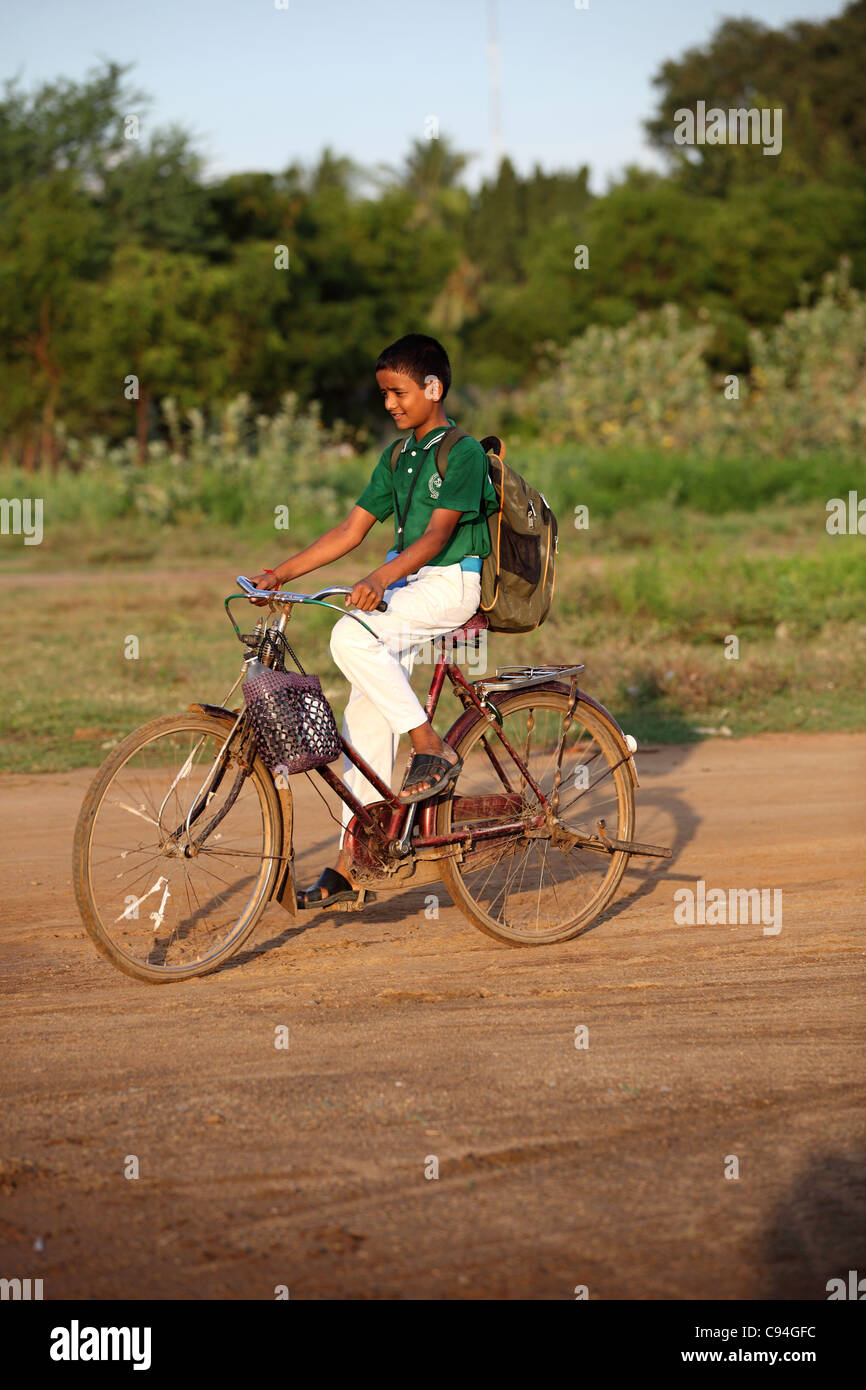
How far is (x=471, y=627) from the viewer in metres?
4.83

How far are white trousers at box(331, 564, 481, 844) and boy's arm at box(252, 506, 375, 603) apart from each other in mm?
221

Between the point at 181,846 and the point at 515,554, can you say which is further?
the point at 515,554

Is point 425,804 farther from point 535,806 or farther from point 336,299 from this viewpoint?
point 336,299

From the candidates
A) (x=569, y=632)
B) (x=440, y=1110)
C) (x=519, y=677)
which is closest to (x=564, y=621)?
(x=569, y=632)

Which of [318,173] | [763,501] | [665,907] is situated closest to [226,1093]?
[665,907]

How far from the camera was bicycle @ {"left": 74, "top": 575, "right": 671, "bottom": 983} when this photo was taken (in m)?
4.44

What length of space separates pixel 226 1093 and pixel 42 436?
72.8 ft

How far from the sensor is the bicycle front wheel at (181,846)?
4.28m

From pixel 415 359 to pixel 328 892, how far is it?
1.68 meters

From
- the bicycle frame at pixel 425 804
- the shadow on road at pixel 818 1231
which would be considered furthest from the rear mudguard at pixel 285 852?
the shadow on road at pixel 818 1231

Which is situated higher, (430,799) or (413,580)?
(413,580)
